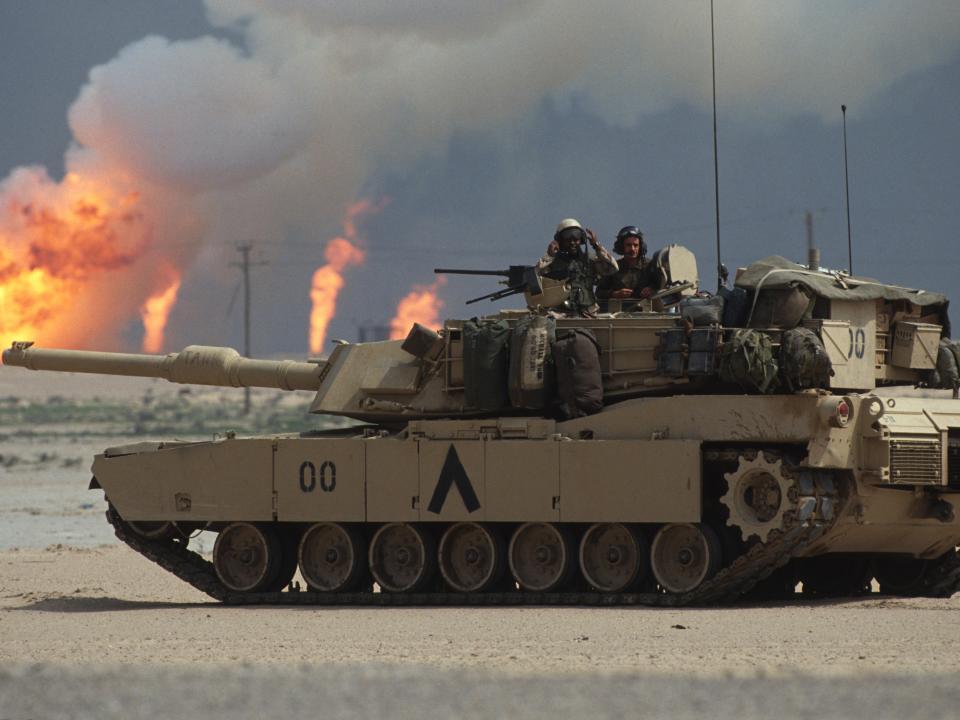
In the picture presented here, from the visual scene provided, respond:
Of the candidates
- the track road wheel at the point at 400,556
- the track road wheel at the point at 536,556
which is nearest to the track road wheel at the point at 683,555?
the track road wheel at the point at 536,556

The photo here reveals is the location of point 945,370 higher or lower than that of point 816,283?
lower

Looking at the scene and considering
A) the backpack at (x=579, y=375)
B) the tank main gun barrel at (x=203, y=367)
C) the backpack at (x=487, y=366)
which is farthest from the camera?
the tank main gun barrel at (x=203, y=367)

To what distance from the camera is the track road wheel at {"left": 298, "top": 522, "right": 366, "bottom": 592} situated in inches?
909

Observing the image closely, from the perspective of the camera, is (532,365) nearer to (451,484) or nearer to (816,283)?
(451,484)

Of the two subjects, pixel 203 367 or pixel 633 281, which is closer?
pixel 633 281

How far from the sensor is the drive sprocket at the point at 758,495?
20359 millimetres

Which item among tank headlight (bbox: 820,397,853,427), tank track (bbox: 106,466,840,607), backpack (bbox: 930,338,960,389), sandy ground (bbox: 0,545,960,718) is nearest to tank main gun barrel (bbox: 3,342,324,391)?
tank track (bbox: 106,466,840,607)

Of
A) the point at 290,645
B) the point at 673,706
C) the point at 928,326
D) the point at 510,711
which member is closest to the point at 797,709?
the point at 673,706

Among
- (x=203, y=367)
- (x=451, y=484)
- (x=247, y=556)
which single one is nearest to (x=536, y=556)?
(x=451, y=484)

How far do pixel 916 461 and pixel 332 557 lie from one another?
7.27m

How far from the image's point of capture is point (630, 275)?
2353cm

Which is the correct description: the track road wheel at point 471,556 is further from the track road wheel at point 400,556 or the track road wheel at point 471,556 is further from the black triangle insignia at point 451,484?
the black triangle insignia at point 451,484

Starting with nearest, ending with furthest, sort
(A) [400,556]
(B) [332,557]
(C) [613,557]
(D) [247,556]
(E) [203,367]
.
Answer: (C) [613,557] < (A) [400,556] < (B) [332,557] < (D) [247,556] < (E) [203,367]

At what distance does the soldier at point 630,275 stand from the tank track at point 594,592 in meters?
3.91
